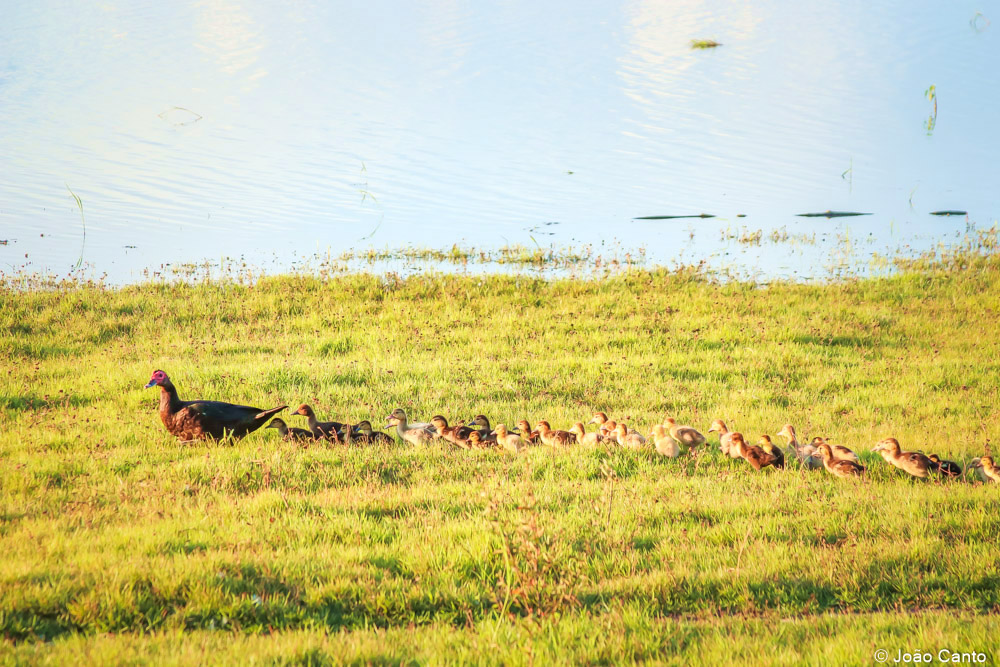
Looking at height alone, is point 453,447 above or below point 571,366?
below

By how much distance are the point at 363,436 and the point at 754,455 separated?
492 cm

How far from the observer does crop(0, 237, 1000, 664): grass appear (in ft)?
18.1

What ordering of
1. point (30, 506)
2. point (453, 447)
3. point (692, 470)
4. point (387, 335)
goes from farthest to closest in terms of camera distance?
1. point (387, 335)
2. point (453, 447)
3. point (692, 470)
4. point (30, 506)

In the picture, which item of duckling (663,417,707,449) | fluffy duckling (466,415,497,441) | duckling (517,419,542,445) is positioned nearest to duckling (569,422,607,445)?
duckling (517,419,542,445)

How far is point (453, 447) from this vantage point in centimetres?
1002

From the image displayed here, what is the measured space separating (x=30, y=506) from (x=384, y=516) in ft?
11.7

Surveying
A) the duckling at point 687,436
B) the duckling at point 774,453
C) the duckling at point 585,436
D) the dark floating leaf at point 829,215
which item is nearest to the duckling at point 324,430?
the duckling at point 585,436

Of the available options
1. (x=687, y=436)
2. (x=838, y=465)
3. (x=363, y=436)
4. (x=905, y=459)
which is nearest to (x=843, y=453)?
(x=838, y=465)

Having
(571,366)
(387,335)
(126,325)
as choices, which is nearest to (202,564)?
(571,366)

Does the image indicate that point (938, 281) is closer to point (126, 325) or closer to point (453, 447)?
point (453, 447)

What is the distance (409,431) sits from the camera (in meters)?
10.4

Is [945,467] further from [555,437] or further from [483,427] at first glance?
[483,427]

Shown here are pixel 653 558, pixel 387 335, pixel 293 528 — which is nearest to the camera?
pixel 653 558

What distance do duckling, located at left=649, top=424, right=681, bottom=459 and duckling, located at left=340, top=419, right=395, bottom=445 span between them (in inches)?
135
